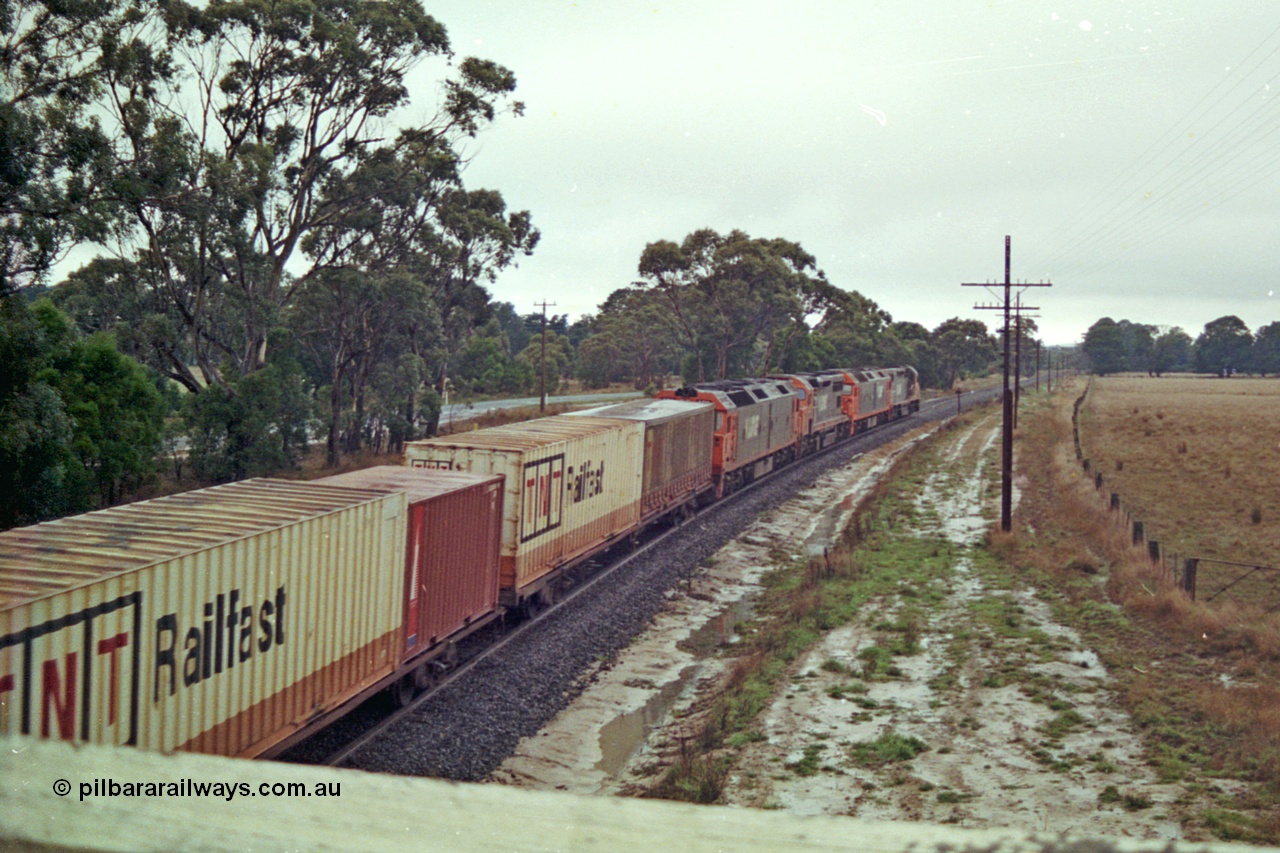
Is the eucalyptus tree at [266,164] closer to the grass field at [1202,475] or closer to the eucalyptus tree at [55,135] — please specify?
the eucalyptus tree at [55,135]

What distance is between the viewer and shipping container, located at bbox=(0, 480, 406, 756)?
25.0ft

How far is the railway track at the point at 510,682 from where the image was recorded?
12.3 metres

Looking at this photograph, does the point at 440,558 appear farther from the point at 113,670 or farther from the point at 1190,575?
the point at 1190,575

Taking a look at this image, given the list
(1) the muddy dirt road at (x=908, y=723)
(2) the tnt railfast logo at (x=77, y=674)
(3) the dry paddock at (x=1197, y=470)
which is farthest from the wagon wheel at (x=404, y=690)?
(3) the dry paddock at (x=1197, y=470)

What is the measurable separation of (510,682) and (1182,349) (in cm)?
18711

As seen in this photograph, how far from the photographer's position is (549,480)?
17.8m

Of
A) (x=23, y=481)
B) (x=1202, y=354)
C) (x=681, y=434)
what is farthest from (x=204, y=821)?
(x=1202, y=354)

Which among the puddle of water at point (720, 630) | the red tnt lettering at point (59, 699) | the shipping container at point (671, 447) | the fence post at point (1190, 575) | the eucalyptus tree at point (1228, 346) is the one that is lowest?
the puddle of water at point (720, 630)

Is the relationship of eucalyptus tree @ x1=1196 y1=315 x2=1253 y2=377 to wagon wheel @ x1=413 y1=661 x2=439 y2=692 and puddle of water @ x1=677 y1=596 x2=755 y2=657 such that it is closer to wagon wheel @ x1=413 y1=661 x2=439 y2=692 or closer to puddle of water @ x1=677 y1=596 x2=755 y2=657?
puddle of water @ x1=677 y1=596 x2=755 y2=657

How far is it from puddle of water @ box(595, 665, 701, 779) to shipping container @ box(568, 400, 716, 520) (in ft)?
26.3

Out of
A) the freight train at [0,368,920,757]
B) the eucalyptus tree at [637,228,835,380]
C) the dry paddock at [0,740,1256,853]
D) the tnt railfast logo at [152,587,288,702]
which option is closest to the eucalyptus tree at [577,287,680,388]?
the eucalyptus tree at [637,228,835,380]

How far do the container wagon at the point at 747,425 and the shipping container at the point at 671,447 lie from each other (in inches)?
33.9

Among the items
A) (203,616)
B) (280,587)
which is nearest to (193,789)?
(203,616)

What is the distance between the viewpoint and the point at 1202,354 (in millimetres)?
156000
